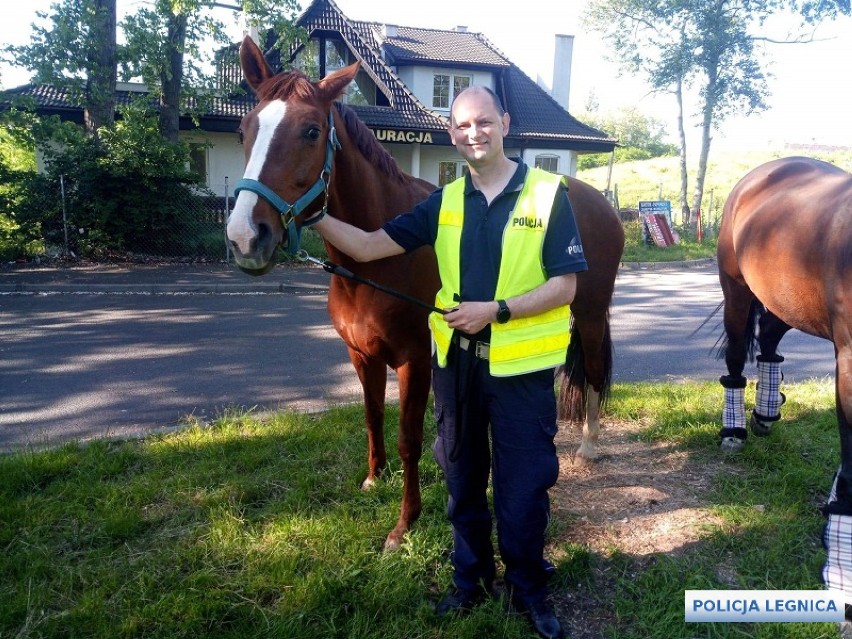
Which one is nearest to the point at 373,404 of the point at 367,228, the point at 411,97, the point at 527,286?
the point at 367,228

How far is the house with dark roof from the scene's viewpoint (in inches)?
720

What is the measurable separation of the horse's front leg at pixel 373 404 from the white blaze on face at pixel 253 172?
1.37m

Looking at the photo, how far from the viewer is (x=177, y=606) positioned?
2395 millimetres

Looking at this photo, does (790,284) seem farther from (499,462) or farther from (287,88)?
(287,88)

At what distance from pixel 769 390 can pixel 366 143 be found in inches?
129

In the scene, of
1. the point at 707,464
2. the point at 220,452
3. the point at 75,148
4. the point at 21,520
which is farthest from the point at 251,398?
the point at 75,148

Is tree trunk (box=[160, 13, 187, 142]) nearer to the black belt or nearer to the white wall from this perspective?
the white wall

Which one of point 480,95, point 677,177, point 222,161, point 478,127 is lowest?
point 478,127

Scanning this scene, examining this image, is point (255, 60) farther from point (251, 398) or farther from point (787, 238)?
Answer: point (251, 398)

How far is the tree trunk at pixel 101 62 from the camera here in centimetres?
1264

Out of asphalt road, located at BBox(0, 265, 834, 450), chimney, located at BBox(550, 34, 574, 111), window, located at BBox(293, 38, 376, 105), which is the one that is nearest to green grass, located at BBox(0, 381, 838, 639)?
asphalt road, located at BBox(0, 265, 834, 450)

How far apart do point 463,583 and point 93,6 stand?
47.9ft

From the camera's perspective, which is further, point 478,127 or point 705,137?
point 705,137

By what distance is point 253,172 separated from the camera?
2.12 meters
